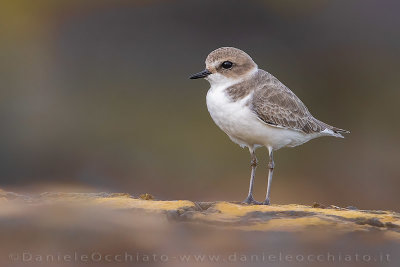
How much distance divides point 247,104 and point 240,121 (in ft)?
0.67

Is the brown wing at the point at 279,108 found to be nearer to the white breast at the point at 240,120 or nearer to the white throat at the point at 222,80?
the white breast at the point at 240,120

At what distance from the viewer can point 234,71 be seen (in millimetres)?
7766

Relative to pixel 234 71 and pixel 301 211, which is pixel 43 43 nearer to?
pixel 234 71

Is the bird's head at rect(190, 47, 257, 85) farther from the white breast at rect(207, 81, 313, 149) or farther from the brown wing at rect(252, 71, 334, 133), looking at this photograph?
the brown wing at rect(252, 71, 334, 133)

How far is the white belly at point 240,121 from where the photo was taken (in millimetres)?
7535

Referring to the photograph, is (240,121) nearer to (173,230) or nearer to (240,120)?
(240,120)

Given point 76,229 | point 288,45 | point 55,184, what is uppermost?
point 288,45

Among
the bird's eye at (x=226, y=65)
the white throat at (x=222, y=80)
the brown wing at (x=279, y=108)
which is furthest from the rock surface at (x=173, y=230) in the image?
the bird's eye at (x=226, y=65)

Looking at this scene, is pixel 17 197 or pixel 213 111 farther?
pixel 213 111

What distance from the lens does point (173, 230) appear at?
5492 millimetres

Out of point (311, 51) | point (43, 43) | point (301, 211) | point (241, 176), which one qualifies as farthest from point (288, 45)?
point (301, 211)

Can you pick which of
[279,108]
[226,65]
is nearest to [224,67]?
[226,65]

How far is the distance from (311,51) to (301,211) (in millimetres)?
Result: 9482

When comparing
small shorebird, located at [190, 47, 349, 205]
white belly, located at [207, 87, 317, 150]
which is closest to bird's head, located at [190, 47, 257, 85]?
small shorebird, located at [190, 47, 349, 205]
